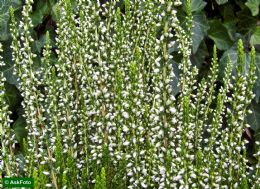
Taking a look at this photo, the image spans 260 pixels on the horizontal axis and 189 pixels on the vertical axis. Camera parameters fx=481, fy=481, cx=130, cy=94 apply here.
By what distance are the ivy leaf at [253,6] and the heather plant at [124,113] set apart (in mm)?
860

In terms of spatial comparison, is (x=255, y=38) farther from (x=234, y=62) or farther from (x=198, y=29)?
(x=198, y=29)

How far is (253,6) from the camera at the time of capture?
10.5 ft

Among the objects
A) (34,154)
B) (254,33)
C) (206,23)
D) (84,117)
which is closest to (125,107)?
(84,117)

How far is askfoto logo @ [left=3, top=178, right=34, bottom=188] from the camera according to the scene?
2.30m

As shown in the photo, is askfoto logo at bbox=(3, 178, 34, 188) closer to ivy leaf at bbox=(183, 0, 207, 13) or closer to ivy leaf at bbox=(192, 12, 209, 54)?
ivy leaf at bbox=(192, 12, 209, 54)

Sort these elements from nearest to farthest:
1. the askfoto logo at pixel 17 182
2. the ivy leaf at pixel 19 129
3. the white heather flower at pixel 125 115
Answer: the white heather flower at pixel 125 115
the askfoto logo at pixel 17 182
the ivy leaf at pixel 19 129

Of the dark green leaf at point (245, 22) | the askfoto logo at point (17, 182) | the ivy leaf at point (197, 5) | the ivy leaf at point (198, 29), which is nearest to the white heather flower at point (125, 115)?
the askfoto logo at point (17, 182)

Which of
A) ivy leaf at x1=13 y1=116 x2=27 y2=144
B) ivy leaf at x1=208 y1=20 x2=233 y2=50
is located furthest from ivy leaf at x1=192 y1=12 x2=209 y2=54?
ivy leaf at x1=13 y1=116 x2=27 y2=144

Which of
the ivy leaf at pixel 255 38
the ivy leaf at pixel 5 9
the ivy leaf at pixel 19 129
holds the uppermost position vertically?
the ivy leaf at pixel 5 9

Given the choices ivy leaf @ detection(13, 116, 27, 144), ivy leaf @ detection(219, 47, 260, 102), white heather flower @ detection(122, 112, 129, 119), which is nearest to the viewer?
white heather flower @ detection(122, 112, 129, 119)

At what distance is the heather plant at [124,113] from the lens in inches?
82.9

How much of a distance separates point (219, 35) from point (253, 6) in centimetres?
32

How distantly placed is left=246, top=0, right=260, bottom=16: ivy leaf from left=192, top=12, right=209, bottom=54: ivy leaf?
1.01 ft

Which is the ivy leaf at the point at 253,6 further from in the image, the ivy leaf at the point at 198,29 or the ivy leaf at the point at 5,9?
the ivy leaf at the point at 5,9
